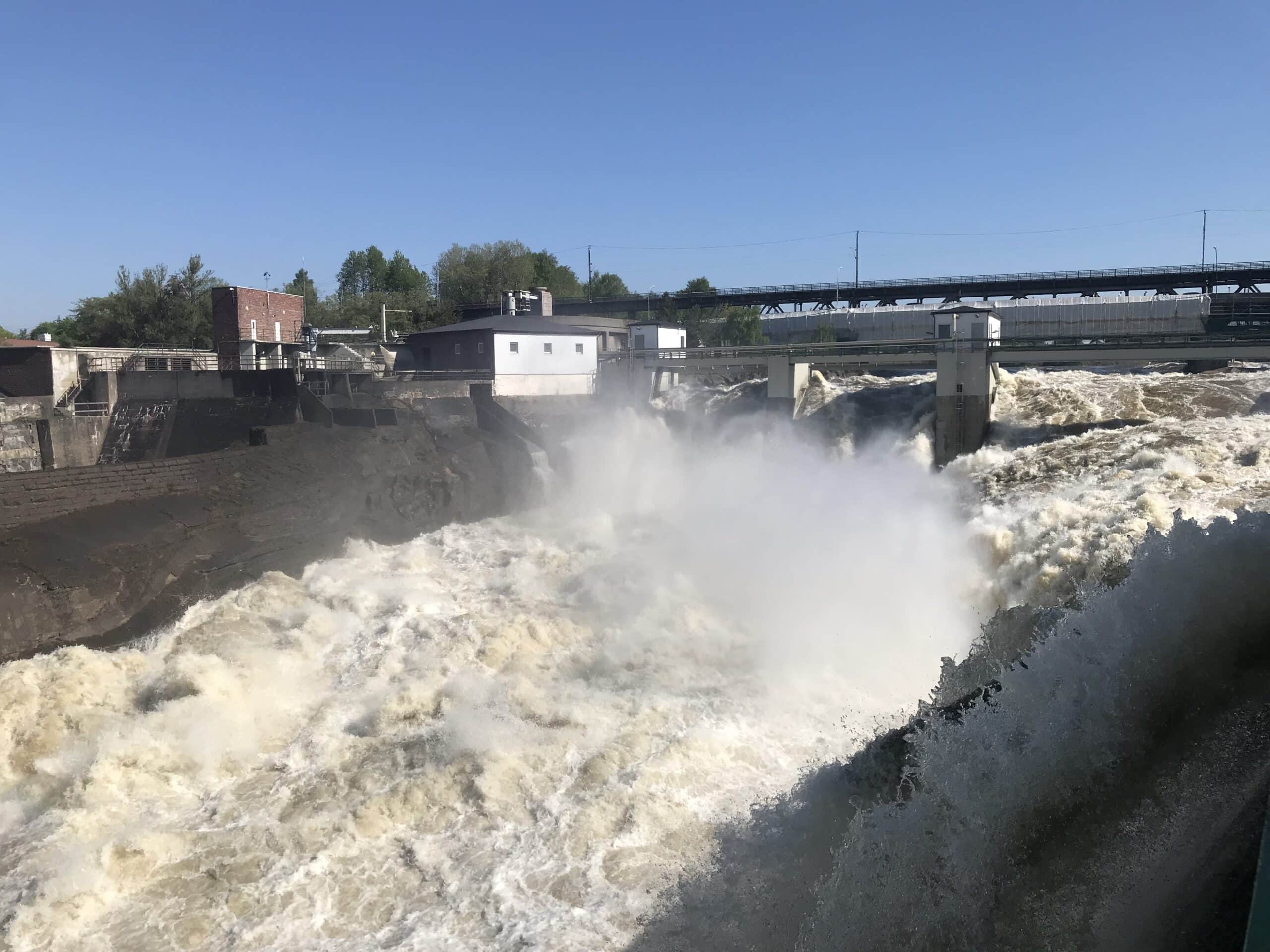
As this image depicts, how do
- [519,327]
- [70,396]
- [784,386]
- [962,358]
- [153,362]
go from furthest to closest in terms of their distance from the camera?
[519,327], [153,362], [784,386], [70,396], [962,358]

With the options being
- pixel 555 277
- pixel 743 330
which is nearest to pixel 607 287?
pixel 555 277

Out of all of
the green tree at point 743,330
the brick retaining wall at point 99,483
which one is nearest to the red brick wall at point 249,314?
Result: the brick retaining wall at point 99,483

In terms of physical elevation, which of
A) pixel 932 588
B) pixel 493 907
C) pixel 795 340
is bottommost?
pixel 493 907

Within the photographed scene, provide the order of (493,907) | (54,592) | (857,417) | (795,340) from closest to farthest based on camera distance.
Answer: (493,907) → (54,592) → (857,417) → (795,340)

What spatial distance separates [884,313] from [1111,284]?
16.7 m

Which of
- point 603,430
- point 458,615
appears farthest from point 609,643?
point 603,430

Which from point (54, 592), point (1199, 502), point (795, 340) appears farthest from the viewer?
point (795, 340)

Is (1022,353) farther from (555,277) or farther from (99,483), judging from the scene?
(555,277)

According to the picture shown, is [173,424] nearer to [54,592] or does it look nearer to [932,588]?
[54,592]

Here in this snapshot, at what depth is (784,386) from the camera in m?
26.1

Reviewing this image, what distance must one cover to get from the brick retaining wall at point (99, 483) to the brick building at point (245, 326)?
16650 mm

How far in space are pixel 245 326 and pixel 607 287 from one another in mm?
51870

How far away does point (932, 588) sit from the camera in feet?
44.0

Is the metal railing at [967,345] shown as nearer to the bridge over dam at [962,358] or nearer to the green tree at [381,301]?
the bridge over dam at [962,358]
